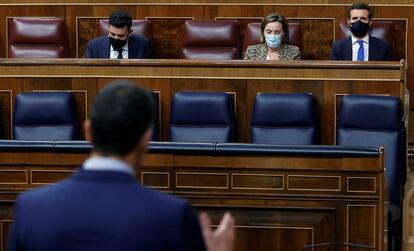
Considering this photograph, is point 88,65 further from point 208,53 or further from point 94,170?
point 94,170

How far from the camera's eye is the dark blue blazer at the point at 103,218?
Answer: 777mm

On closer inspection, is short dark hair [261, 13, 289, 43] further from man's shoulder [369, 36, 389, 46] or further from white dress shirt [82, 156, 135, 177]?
white dress shirt [82, 156, 135, 177]

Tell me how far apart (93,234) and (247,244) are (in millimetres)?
969

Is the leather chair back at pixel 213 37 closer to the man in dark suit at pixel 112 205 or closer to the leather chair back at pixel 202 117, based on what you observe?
the leather chair back at pixel 202 117

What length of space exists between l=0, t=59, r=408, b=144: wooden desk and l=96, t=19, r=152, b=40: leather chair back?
0.54m

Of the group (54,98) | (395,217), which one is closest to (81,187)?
(395,217)

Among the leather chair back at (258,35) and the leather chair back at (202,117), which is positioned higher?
the leather chair back at (258,35)

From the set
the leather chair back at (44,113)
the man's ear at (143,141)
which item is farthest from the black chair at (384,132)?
the man's ear at (143,141)

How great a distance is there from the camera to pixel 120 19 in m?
2.61

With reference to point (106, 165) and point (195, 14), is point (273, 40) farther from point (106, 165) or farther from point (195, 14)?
point (106, 165)

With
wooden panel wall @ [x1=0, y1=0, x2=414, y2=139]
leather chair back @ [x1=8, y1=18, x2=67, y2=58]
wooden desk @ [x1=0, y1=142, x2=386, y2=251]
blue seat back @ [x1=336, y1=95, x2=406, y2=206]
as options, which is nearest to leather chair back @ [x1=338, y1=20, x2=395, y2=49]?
wooden panel wall @ [x1=0, y1=0, x2=414, y2=139]

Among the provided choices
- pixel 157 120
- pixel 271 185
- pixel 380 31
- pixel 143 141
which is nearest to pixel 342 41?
pixel 380 31

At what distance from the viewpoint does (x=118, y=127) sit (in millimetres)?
796

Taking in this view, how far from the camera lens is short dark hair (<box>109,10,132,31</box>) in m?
2.60
